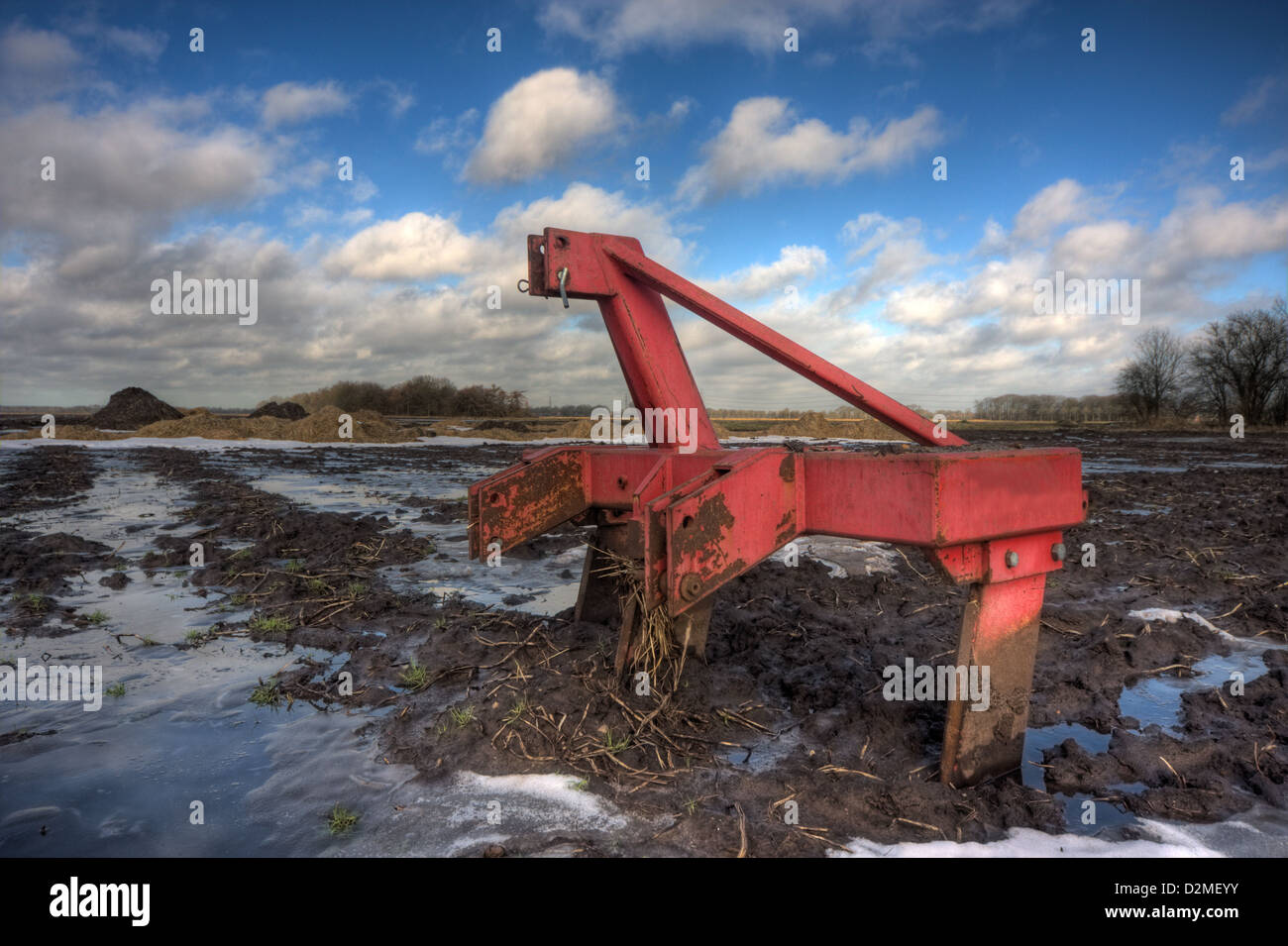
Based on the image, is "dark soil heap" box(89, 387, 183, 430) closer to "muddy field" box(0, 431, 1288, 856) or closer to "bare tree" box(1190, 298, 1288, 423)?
"muddy field" box(0, 431, 1288, 856)

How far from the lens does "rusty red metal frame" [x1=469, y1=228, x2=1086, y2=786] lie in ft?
7.50

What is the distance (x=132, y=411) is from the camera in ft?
117

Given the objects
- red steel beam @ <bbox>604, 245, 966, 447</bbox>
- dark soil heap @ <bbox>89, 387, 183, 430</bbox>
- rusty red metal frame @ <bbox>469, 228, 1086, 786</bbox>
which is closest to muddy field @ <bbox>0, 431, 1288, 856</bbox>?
rusty red metal frame @ <bbox>469, 228, 1086, 786</bbox>

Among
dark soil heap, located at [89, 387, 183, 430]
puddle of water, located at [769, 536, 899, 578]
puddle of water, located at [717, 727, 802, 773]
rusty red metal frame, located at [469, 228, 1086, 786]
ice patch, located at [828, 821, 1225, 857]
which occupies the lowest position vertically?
ice patch, located at [828, 821, 1225, 857]

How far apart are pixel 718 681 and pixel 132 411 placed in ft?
137

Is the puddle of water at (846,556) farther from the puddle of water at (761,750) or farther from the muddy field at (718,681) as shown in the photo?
the puddle of water at (761,750)

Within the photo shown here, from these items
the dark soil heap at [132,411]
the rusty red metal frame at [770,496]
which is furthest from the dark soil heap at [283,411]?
the rusty red metal frame at [770,496]

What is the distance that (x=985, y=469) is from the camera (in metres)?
2.36

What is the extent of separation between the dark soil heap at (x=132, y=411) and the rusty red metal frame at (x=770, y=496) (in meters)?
38.8

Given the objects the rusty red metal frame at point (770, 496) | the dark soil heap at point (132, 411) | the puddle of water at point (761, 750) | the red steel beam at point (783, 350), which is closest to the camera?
the rusty red metal frame at point (770, 496)

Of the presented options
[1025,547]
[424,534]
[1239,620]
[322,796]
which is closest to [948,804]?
[1025,547]

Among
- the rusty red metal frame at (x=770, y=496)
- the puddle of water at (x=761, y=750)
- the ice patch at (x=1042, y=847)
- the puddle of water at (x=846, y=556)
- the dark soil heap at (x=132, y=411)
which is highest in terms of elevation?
the dark soil heap at (x=132, y=411)

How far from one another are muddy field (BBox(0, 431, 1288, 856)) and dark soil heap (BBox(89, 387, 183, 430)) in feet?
107

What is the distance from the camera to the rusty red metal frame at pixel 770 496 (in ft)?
7.50
